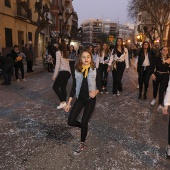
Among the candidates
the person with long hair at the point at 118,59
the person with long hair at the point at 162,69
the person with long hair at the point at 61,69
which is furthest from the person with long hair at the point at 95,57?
the person with long hair at the point at 162,69

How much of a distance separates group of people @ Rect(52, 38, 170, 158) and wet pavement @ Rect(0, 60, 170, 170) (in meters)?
0.30

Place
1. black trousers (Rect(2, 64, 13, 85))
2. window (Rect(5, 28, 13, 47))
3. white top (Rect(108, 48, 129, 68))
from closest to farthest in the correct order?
white top (Rect(108, 48, 129, 68)) < black trousers (Rect(2, 64, 13, 85)) < window (Rect(5, 28, 13, 47))

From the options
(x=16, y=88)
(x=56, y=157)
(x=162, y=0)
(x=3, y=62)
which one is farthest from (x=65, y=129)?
(x=162, y=0)

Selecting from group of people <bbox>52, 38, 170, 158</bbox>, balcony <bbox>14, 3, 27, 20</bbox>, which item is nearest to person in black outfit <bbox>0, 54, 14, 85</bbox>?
group of people <bbox>52, 38, 170, 158</bbox>

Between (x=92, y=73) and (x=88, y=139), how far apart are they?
1.29 metres

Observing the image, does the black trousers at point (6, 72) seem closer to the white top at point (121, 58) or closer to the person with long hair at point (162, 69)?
the white top at point (121, 58)

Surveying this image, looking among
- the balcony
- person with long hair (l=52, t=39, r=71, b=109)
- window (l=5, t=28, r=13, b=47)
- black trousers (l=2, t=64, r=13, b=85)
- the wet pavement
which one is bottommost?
the wet pavement

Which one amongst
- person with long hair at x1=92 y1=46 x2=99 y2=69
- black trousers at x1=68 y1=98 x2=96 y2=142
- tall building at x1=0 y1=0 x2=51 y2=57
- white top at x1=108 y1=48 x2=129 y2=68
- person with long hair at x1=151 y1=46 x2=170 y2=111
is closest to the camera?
black trousers at x1=68 y1=98 x2=96 y2=142

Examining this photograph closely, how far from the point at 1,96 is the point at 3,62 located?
2656 mm

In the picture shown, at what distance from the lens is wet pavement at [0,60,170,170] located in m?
3.19

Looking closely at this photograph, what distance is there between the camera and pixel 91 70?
3.51 meters

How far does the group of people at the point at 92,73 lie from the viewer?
3.47 m

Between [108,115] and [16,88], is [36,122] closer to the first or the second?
[108,115]

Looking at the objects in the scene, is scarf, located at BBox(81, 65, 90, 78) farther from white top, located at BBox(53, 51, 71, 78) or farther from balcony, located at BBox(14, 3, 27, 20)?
balcony, located at BBox(14, 3, 27, 20)
